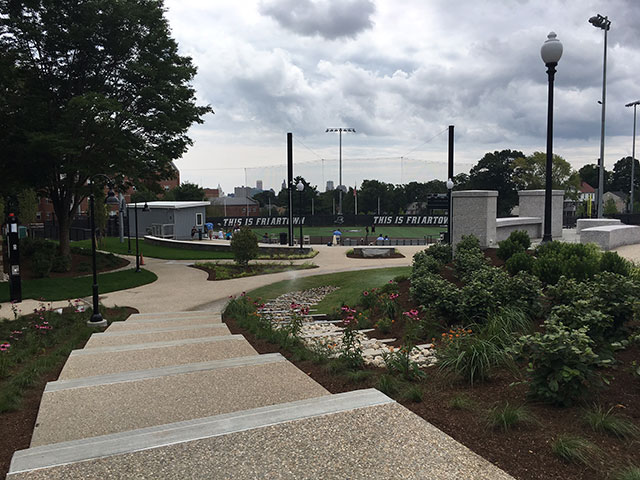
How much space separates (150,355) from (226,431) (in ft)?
13.1

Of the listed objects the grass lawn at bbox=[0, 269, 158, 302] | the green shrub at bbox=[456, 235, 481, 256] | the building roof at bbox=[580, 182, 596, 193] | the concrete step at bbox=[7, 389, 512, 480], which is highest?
the building roof at bbox=[580, 182, 596, 193]

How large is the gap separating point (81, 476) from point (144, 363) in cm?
385

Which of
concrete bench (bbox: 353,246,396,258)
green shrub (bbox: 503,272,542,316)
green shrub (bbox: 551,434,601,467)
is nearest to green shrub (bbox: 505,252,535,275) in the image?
green shrub (bbox: 503,272,542,316)

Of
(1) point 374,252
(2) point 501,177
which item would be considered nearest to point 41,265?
(1) point 374,252

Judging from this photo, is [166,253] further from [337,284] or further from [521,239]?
[521,239]

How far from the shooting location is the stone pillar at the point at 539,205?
21578 millimetres

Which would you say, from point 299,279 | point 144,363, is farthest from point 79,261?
point 144,363

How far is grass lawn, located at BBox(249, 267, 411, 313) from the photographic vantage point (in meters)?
14.5

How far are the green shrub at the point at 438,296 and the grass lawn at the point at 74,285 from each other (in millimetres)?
13923

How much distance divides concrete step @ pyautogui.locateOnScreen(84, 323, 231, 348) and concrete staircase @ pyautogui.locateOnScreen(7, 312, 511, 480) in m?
2.17

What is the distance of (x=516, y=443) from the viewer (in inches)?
154

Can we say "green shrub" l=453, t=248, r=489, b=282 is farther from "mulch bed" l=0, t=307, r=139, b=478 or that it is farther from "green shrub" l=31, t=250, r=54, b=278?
"green shrub" l=31, t=250, r=54, b=278

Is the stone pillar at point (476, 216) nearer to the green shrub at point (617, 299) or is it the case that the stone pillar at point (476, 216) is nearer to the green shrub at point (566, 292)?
the green shrub at point (566, 292)

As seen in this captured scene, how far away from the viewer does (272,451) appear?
12.4 feet
